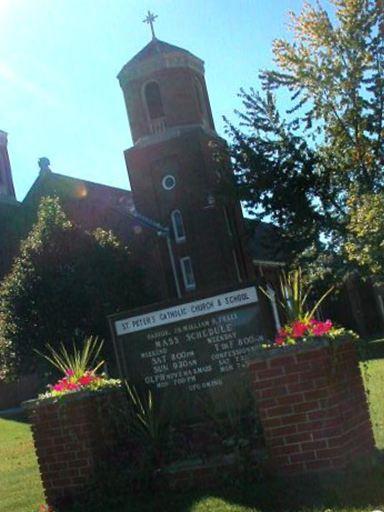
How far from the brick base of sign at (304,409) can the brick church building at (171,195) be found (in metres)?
25.3

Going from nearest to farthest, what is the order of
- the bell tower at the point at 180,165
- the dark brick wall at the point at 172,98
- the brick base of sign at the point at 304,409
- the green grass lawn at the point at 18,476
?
the brick base of sign at the point at 304,409, the green grass lawn at the point at 18,476, the bell tower at the point at 180,165, the dark brick wall at the point at 172,98

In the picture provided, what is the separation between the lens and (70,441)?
678cm

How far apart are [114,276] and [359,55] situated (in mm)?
12263

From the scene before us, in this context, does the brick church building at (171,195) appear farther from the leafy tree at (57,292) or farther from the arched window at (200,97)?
the leafy tree at (57,292)

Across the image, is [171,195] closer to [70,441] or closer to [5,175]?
[5,175]

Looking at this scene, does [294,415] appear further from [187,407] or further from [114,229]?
[114,229]

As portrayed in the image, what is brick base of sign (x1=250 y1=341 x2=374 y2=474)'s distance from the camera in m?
5.66

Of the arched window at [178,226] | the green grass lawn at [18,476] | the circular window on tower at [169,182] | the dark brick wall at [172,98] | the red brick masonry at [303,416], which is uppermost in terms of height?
the dark brick wall at [172,98]

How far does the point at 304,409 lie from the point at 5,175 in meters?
41.1

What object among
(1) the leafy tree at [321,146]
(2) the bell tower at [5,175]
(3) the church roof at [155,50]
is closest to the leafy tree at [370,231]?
(1) the leafy tree at [321,146]

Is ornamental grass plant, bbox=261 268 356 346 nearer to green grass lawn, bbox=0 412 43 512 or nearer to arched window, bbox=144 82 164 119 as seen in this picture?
green grass lawn, bbox=0 412 43 512

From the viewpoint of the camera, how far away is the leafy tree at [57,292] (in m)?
21.7

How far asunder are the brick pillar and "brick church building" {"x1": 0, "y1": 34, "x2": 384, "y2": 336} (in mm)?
24194

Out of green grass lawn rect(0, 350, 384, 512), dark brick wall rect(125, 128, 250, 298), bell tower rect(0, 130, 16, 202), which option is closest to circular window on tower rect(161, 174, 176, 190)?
dark brick wall rect(125, 128, 250, 298)
